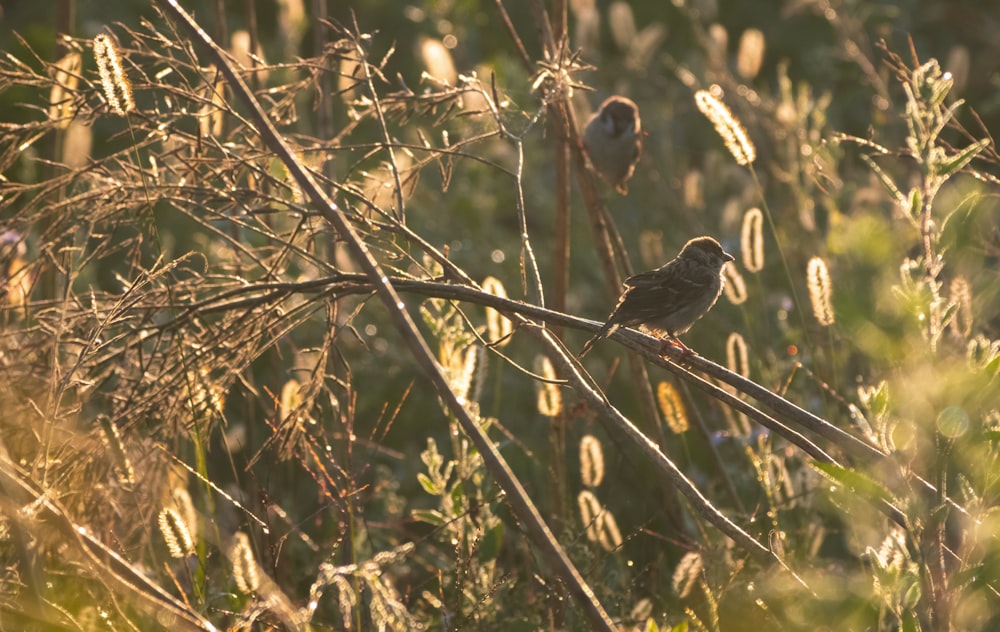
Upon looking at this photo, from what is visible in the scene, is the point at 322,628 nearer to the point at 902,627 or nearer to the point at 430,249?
the point at 430,249

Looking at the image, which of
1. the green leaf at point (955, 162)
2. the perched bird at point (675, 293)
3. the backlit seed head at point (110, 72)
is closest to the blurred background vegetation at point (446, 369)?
the green leaf at point (955, 162)

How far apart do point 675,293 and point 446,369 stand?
81 centimetres

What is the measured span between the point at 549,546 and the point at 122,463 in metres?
1.28

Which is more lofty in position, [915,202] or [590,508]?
[915,202]

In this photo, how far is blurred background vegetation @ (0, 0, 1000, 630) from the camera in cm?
154

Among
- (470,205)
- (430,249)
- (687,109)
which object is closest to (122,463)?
(430,249)

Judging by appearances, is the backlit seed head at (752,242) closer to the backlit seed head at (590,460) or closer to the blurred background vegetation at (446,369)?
the blurred background vegetation at (446,369)

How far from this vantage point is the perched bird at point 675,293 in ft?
10.1

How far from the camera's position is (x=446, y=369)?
2.75m

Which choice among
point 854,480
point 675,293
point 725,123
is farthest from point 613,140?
point 854,480

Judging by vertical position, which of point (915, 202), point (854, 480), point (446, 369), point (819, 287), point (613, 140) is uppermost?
point (915, 202)

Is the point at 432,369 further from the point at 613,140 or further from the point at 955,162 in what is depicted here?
the point at 613,140

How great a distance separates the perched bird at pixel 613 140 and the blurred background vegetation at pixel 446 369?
201mm

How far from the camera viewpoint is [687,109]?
293 inches
